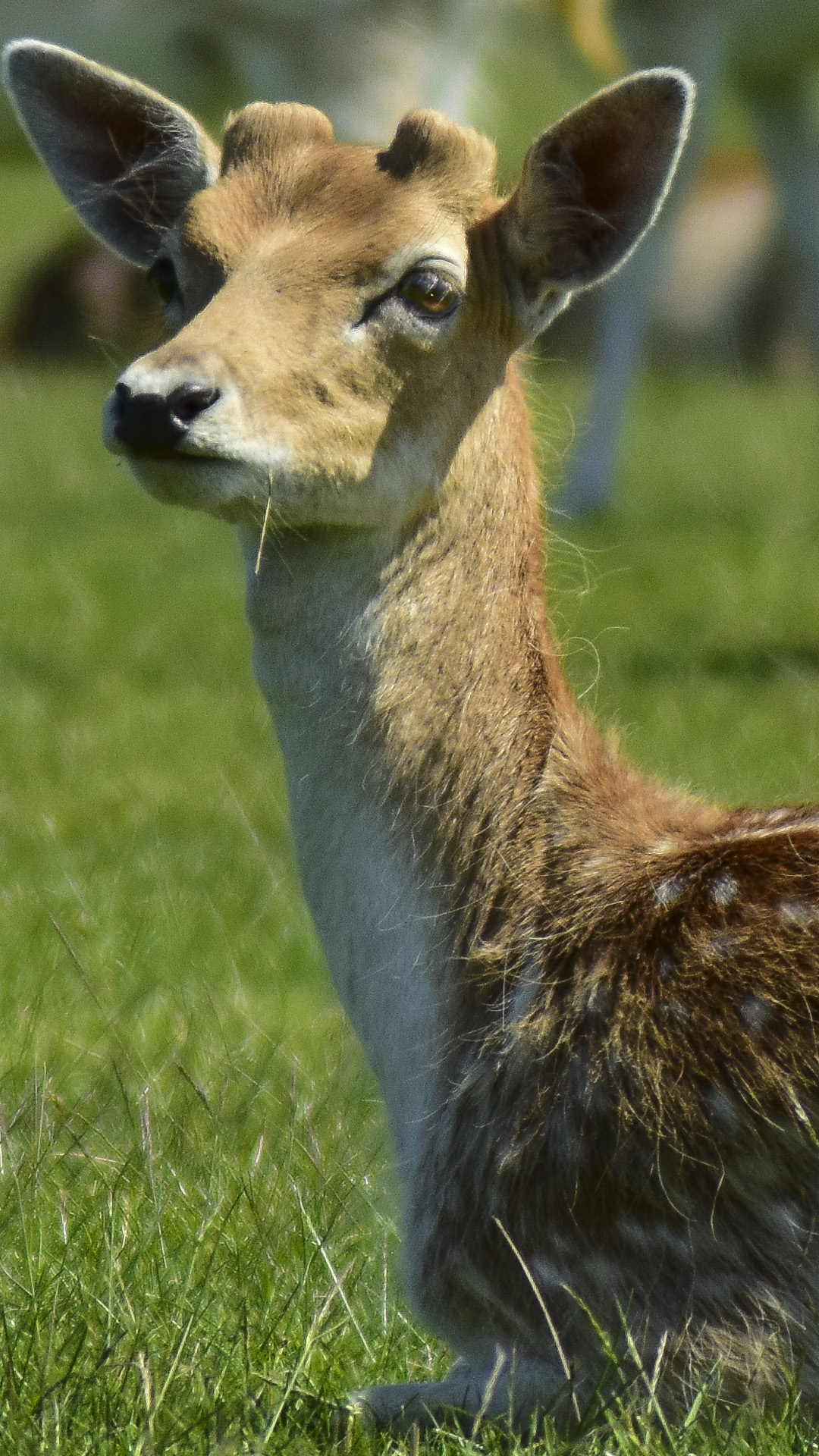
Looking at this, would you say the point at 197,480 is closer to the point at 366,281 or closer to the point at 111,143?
the point at 366,281

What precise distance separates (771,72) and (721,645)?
3.52 metres

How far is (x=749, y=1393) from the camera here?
110 inches

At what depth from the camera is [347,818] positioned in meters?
3.25

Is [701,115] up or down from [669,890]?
up

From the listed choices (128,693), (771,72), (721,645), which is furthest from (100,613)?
(771,72)

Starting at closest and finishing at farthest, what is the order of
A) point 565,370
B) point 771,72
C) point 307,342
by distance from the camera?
point 307,342 < point 771,72 < point 565,370

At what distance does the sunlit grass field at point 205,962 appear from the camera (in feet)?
9.48

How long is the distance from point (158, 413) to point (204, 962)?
232 centimetres

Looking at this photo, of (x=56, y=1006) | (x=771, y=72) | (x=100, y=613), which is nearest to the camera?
(x=56, y=1006)

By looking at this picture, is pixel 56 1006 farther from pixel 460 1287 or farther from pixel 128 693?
pixel 128 693

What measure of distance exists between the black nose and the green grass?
886 millimetres

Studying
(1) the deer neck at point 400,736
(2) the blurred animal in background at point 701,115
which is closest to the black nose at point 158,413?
(1) the deer neck at point 400,736

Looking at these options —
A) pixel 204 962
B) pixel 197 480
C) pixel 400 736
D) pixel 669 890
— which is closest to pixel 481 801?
pixel 400 736

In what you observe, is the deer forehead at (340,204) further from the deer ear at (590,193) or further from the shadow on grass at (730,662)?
the shadow on grass at (730,662)
